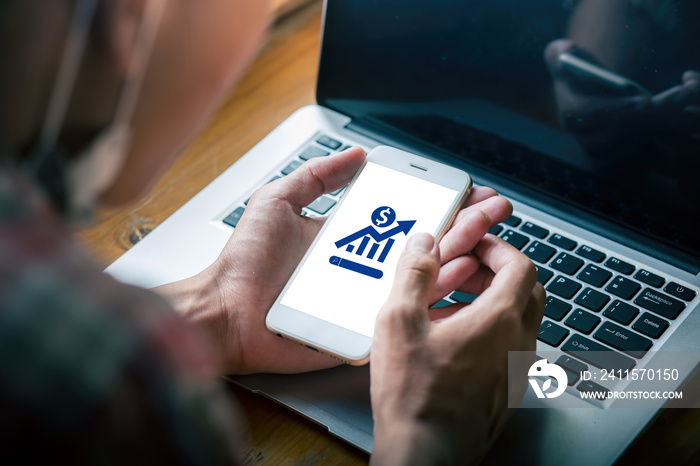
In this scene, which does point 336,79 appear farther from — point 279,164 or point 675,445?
point 675,445

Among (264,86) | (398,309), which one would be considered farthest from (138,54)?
(264,86)

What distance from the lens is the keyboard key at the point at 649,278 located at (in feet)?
2.37

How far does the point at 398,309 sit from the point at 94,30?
0.98 feet

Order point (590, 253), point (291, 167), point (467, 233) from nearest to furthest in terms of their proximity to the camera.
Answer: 1. point (467, 233)
2. point (590, 253)
3. point (291, 167)

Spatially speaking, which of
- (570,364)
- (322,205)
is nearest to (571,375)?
(570,364)

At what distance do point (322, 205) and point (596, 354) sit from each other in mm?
338

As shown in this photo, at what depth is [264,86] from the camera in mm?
1054

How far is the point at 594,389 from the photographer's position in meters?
0.63

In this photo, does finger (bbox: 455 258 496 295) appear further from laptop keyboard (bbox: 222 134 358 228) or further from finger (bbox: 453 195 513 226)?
laptop keyboard (bbox: 222 134 358 228)

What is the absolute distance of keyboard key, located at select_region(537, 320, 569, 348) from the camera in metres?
0.67

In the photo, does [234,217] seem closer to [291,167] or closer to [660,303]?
[291,167]

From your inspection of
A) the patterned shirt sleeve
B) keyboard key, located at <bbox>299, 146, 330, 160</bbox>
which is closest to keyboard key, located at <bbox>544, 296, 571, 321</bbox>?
keyboard key, located at <bbox>299, 146, 330, 160</bbox>

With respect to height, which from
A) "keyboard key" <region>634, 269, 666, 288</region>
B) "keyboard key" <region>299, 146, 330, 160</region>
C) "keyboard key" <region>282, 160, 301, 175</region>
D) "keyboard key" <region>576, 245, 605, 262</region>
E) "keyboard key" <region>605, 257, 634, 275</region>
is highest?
"keyboard key" <region>634, 269, 666, 288</region>
